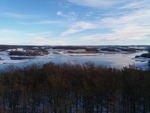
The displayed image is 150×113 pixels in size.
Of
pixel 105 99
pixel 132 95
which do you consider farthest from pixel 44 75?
pixel 132 95

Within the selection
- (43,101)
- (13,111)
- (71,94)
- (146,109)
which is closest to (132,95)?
(146,109)

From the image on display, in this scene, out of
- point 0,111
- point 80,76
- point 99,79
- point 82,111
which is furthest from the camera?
point 80,76

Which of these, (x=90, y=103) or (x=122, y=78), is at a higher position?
(x=122, y=78)

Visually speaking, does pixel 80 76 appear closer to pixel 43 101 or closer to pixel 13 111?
pixel 43 101

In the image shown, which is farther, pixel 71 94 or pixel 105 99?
pixel 71 94

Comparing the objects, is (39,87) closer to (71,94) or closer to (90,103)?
(71,94)

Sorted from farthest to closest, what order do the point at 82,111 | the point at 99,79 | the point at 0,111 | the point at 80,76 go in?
the point at 80,76, the point at 99,79, the point at 82,111, the point at 0,111
